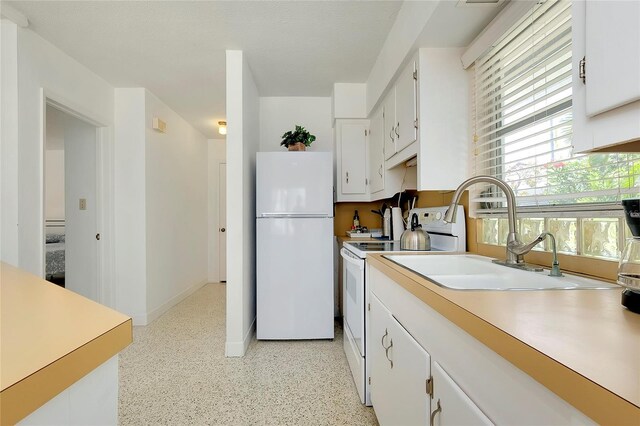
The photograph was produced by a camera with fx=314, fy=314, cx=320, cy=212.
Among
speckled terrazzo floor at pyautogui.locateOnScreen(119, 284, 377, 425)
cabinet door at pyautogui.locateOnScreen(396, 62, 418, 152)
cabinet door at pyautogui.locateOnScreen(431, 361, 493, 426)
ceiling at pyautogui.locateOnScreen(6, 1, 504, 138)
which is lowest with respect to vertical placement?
speckled terrazzo floor at pyautogui.locateOnScreen(119, 284, 377, 425)

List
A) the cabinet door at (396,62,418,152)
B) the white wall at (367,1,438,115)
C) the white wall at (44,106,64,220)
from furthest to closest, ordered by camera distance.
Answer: the white wall at (44,106,64,220)
the cabinet door at (396,62,418,152)
the white wall at (367,1,438,115)

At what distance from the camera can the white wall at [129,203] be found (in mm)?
3207

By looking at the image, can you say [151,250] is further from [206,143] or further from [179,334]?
[206,143]

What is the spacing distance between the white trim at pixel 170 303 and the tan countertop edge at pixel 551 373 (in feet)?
10.9

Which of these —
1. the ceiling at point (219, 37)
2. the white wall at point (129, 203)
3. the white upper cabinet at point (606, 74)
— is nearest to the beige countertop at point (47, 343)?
the white upper cabinet at point (606, 74)

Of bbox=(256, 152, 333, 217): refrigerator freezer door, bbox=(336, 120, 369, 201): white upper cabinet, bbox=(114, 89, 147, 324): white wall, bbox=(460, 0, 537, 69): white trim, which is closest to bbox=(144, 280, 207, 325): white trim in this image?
bbox=(114, 89, 147, 324): white wall

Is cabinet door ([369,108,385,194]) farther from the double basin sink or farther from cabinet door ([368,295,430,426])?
cabinet door ([368,295,430,426])

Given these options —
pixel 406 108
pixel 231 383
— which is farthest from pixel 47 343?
pixel 406 108

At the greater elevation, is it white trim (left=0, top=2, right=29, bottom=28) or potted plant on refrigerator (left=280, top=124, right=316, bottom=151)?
white trim (left=0, top=2, right=29, bottom=28)

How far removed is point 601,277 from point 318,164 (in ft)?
6.93

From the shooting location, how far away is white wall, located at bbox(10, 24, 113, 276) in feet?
6.96

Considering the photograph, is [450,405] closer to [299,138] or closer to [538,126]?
[538,126]

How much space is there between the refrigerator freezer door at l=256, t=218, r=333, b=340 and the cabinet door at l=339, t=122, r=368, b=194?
59cm

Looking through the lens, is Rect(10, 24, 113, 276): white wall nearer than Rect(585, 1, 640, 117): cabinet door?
No
